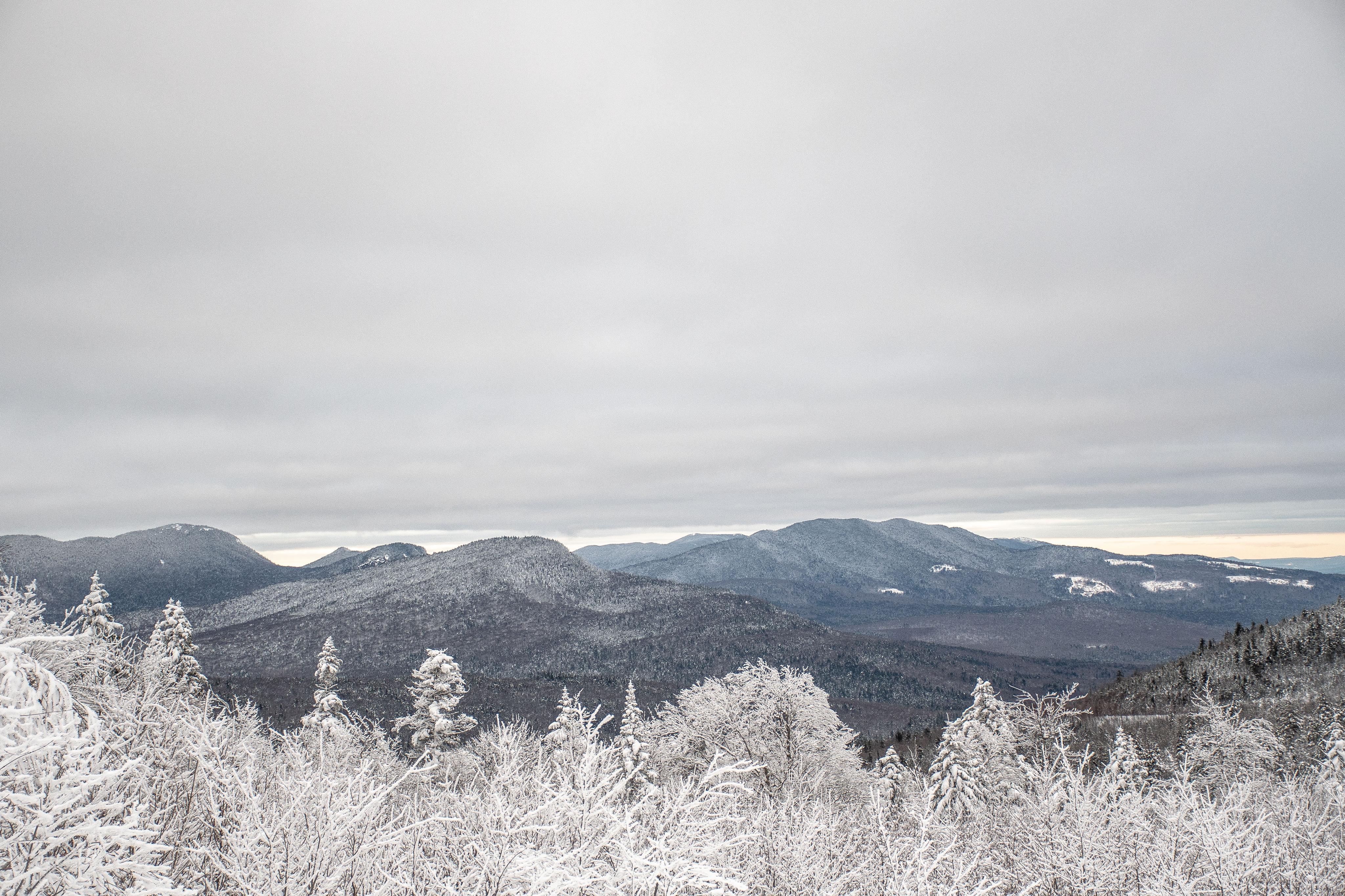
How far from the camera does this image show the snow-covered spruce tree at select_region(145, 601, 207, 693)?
38.2 m

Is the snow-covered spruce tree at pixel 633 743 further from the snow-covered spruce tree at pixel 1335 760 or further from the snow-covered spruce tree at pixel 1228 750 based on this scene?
the snow-covered spruce tree at pixel 1335 760

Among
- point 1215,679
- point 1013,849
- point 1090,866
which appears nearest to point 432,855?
point 1090,866

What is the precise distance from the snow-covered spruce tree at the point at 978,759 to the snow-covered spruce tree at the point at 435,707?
2735 centimetres

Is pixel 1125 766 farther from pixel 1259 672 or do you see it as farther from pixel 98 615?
pixel 1259 672

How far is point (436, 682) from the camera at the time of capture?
4059 cm

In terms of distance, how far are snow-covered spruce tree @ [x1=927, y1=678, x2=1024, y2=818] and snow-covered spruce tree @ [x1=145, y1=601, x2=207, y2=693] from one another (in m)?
41.1

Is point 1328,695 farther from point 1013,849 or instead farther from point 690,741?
point 1013,849

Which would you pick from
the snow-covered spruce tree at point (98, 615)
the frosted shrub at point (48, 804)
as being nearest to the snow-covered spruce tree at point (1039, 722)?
the frosted shrub at point (48, 804)

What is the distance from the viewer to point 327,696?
42312 mm

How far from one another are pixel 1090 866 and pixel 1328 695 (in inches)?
4658

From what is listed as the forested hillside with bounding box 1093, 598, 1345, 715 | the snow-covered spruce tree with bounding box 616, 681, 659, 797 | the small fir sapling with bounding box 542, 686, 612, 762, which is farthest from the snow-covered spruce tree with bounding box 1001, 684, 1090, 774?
the forested hillside with bounding box 1093, 598, 1345, 715

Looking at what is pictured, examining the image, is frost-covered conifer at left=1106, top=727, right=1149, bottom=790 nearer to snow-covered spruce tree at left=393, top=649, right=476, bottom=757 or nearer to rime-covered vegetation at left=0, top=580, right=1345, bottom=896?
rime-covered vegetation at left=0, top=580, right=1345, bottom=896

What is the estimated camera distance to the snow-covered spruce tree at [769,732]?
33.4 metres

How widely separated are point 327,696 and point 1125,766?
44.3 metres
